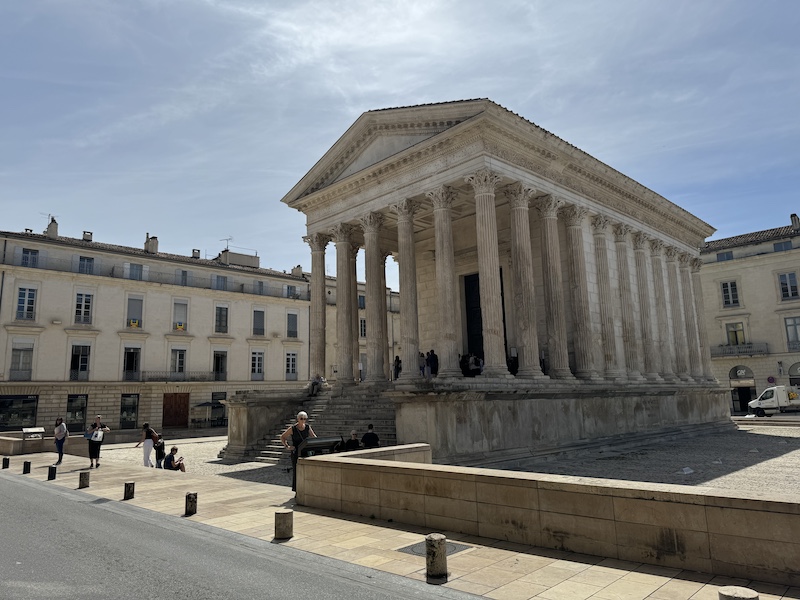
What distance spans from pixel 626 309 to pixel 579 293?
3.92m

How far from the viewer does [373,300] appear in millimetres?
23641

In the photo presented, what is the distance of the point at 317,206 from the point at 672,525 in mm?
21707

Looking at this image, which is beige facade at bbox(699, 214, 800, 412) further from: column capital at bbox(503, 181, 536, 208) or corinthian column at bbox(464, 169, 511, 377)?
→ corinthian column at bbox(464, 169, 511, 377)

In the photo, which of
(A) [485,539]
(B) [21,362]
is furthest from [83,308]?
(A) [485,539]

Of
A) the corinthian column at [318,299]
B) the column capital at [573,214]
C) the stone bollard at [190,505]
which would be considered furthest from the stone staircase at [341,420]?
the column capital at [573,214]

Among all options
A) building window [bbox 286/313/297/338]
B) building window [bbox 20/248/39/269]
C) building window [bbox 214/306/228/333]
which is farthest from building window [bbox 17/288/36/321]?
building window [bbox 286/313/297/338]

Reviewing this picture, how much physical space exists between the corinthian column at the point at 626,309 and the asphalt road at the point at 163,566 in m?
20.2

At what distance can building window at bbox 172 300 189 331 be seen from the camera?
41250 millimetres

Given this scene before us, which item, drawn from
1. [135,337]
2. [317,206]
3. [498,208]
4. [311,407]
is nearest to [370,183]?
[317,206]

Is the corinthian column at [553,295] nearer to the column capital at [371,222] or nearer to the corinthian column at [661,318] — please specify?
the column capital at [371,222]

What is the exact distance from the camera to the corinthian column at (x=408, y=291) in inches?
807

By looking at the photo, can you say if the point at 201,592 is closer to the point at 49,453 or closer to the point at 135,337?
the point at 49,453

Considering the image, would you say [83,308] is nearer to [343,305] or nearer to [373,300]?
[343,305]

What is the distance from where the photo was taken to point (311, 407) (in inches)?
858
